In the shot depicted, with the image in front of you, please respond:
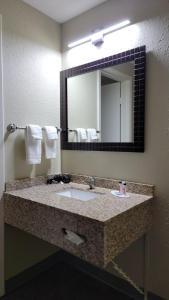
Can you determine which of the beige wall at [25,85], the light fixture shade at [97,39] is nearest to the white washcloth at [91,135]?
the beige wall at [25,85]

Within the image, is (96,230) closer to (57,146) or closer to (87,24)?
(57,146)

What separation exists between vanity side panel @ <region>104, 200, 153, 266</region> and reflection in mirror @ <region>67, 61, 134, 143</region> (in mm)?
572

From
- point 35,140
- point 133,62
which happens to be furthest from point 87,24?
point 35,140

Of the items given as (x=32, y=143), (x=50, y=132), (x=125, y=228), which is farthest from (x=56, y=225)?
(x=50, y=132)

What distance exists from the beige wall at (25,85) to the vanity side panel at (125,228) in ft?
3.25

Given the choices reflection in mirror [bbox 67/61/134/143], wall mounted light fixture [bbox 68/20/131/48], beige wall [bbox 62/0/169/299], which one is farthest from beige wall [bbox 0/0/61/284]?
beige wall [bbox 62/0/169/299]

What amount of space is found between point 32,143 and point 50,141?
0.21 m

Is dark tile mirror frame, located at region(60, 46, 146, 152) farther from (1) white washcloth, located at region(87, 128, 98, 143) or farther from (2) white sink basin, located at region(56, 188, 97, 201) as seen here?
(2) white sink basin, located at region(56, 188, 97, 201)

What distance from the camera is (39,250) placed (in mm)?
2031

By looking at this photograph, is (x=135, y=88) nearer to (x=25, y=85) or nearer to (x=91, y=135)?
(x=91, y=135)

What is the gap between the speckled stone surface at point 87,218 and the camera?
1.17 metres

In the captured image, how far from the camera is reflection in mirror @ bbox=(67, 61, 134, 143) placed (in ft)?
5.71

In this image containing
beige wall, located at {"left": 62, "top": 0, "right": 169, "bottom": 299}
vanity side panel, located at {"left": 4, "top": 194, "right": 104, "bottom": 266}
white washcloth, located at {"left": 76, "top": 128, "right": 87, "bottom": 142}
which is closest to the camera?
vanity side panel, located at {"left": 4, "top": 194, "right": 104, "bottom": 266}

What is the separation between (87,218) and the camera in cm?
119
